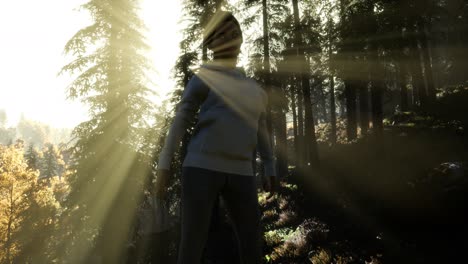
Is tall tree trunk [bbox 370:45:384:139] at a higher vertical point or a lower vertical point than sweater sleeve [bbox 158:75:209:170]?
higher

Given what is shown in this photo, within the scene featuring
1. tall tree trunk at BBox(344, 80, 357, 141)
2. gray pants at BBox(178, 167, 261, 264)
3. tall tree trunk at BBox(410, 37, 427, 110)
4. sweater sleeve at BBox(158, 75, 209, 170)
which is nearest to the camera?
gray pants at BBox(178, 167, 261, 264)

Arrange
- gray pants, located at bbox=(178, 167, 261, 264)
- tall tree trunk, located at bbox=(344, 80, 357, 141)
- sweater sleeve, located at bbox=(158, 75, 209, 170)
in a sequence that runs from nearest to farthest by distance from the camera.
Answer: gray pants, located at bbox=(178, 167, 261, 264), sweater sleeve, located at bbox=(158, 75, 209, 170), tall tree trunk, located at bbox=(344, 80, 357, 141)

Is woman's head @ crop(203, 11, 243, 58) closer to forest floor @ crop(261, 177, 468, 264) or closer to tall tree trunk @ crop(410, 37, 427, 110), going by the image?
forest floor @ crop(261, 177, 468, 264)

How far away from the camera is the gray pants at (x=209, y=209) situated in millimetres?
2189

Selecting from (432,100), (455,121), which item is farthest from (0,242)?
(432,100)

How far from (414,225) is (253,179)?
24.7 feet

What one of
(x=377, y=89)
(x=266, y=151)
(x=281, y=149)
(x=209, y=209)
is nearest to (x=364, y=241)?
(x=266, y=151)

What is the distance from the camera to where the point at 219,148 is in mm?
2248

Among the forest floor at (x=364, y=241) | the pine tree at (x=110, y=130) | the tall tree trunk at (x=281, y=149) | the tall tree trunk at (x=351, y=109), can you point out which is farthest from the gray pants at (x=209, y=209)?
the tall tree trunk at (x=281, y=149)

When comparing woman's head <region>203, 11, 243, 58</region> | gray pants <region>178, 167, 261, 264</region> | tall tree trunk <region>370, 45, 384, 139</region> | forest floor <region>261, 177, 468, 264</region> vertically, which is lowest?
forest floor <region>261, 177, 468, 264</region>

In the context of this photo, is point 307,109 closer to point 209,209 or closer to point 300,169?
point 300,169

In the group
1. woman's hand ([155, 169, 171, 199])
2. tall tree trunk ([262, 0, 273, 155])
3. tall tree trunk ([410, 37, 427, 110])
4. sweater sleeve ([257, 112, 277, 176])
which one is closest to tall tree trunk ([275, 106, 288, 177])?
tall tree trunk ([262, 0, 273, 155])

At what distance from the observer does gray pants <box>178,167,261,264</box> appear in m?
2.19

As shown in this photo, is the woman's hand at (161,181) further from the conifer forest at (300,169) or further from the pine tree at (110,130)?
the pine tree at (110,130)
